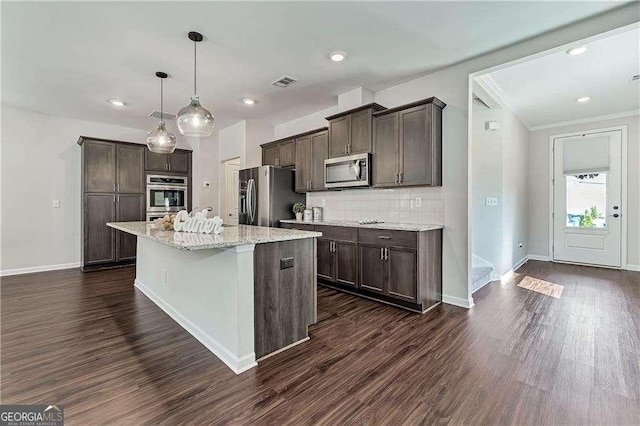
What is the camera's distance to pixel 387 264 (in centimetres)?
328

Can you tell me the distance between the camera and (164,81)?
371 centimetres

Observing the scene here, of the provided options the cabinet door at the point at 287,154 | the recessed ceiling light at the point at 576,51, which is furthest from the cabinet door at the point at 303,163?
the recessed ceiling light at the point at 576,51

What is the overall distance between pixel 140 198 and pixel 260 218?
2.61 meters

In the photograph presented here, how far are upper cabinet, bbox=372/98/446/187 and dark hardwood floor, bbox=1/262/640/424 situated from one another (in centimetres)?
151

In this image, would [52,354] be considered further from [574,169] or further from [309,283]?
[574,169]

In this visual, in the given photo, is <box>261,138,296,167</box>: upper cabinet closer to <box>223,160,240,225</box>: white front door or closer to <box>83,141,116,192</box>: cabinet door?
<box>223,160,240,225</box>: white front door

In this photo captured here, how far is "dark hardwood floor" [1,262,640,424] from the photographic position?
5.33ft

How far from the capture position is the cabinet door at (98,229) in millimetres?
4992

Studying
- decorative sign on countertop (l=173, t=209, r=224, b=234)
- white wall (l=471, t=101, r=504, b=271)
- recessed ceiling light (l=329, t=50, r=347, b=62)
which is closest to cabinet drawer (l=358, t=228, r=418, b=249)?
decorative sign on countertop (l=173, t=209, r=224, b=234)

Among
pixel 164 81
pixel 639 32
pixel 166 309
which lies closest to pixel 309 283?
pixel 166 309

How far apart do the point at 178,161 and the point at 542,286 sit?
6.68 m

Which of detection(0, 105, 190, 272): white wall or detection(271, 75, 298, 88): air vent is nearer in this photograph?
detection(271, 75, 298, 88): air vent

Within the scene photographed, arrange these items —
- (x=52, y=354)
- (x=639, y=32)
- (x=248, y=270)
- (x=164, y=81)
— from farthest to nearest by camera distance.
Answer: (x=164, y=81), (x=639, y=32), (x=52, y=354), (x=248, y=270)

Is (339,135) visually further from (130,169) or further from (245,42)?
(130,169)
